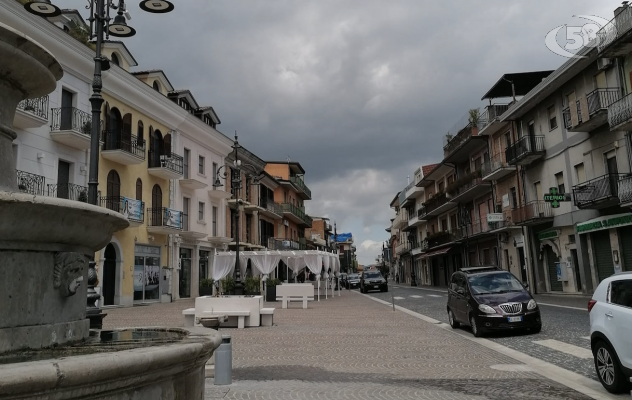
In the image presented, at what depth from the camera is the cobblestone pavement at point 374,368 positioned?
6.91 m

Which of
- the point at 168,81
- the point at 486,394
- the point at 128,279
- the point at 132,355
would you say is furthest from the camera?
the point at 168,81

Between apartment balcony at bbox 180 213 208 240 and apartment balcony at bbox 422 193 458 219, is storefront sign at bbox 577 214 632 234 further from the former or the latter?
apartment balcony at bbox 180 213 208 240

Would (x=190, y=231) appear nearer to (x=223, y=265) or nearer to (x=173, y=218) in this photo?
(x=173, y=218)

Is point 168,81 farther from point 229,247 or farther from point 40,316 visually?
point 40,316

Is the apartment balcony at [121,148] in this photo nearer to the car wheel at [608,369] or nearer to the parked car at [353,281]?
the car wheel at [608,369]

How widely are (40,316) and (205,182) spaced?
34.2 metres

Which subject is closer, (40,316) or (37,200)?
(37,200)

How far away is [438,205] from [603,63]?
89.9 ft

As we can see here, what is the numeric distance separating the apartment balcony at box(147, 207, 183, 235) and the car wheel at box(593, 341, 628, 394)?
25.3 meters

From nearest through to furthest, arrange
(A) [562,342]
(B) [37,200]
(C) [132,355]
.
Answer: (C) [132,355] → (B) [37,200] → (A) [562,342]

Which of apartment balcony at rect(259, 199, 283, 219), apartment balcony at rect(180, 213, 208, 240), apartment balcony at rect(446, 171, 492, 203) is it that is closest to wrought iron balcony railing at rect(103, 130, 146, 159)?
apartment balcony at rect(180, 213, 208, 240)

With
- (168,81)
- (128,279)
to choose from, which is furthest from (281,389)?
(168,81)

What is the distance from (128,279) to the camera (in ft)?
85.9

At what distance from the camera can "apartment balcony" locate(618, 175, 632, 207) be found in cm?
2137
